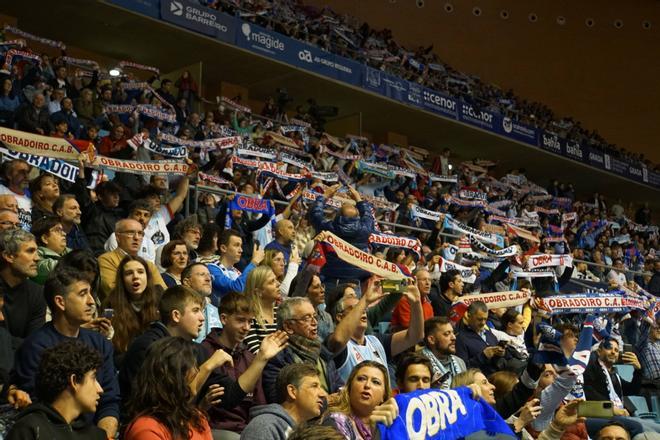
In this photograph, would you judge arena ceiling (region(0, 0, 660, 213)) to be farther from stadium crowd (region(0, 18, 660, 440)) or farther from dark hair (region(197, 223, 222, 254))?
dark hair (region(197, 223, 222, 254))

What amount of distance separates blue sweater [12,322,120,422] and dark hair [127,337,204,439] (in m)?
0.35

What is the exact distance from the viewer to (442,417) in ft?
12.3

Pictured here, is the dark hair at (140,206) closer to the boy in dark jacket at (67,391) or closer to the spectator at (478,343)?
the spectator at (478,343)

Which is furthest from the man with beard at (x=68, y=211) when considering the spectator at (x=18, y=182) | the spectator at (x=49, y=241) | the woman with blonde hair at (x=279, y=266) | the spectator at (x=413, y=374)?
the spectator at (x=413, y=374)

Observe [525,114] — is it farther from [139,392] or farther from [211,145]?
[139,392]

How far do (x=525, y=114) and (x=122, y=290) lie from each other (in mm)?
18430

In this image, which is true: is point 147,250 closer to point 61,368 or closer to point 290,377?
point 290,377

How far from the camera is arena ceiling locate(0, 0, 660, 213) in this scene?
14891 mm

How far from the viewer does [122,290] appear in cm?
441

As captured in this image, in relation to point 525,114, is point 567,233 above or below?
below

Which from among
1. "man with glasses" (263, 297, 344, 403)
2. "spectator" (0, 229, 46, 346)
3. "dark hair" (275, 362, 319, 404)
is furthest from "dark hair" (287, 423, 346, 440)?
"spectator" (0, 229, 46, 346)

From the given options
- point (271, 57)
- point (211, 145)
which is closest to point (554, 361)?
point (211, 145)

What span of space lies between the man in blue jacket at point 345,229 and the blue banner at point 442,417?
281 cm

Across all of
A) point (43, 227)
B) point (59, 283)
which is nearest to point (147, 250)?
point (43, 227)
